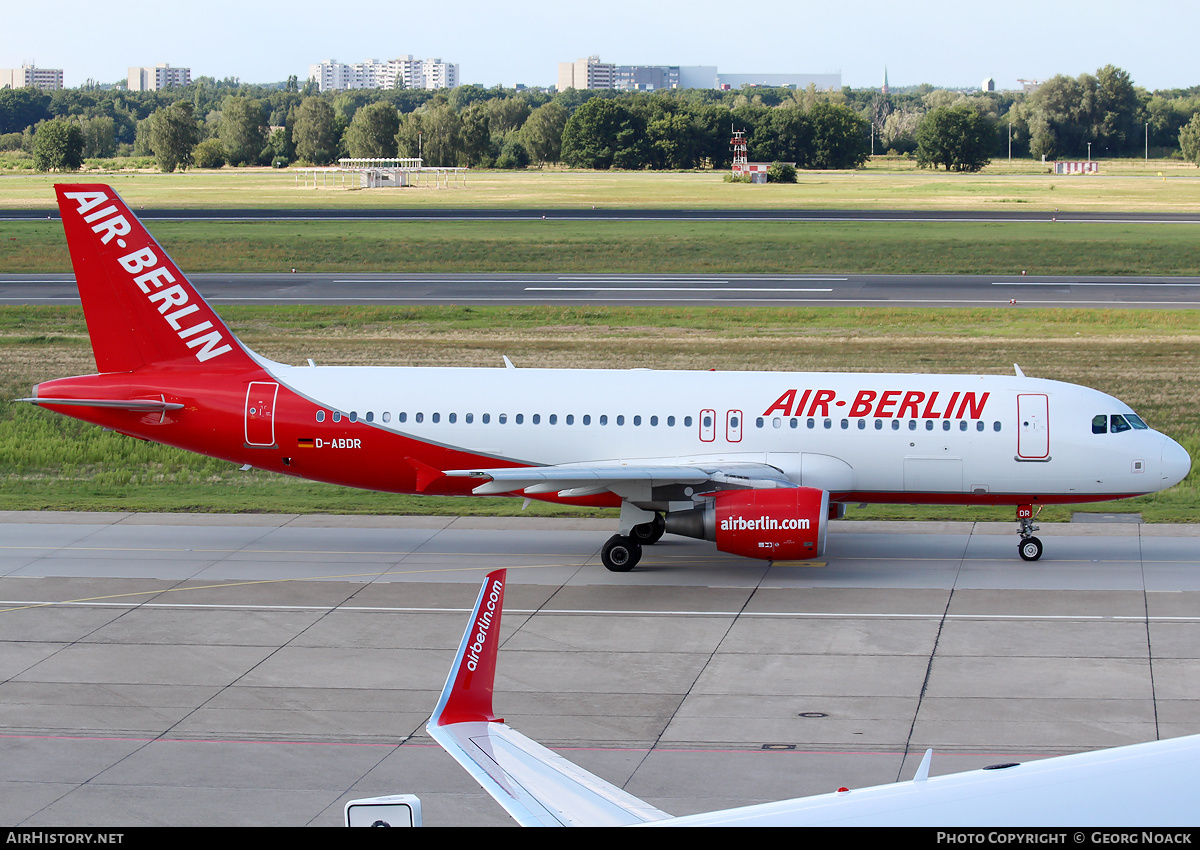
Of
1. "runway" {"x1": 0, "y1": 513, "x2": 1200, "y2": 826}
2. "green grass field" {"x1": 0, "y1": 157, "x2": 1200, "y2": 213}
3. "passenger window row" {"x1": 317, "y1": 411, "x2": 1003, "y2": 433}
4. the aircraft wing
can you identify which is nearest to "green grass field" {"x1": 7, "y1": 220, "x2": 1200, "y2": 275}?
"green grass field" {"x1": 0, "y1": 157, "x2": 1200, "y2": 213}

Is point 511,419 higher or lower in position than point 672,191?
lower

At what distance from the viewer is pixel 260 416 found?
1019 inches

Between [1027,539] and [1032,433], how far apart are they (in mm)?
2335

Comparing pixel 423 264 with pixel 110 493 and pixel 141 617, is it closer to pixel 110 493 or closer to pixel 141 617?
pixel 110 493

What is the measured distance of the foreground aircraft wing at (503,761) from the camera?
727 centimetres

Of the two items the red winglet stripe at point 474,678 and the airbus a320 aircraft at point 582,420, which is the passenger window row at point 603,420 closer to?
the airbus a320 aircraft at point 582,420

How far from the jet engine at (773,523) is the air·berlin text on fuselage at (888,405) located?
2.48m

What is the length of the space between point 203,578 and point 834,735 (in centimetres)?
1359

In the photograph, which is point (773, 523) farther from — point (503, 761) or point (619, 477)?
point (503, 761)

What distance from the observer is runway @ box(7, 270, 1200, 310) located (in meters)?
62.7

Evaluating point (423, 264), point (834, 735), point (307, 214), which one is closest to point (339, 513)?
point (834, 735)

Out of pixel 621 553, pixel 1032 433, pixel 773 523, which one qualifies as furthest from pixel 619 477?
pixel 1032 433

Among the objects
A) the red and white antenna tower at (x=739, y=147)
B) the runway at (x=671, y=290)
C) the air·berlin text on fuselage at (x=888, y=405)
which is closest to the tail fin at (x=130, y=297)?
the air·berlin text on fuselage at (x=888, y=405)

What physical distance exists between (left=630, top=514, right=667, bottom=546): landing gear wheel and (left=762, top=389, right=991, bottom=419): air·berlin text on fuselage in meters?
3.18
